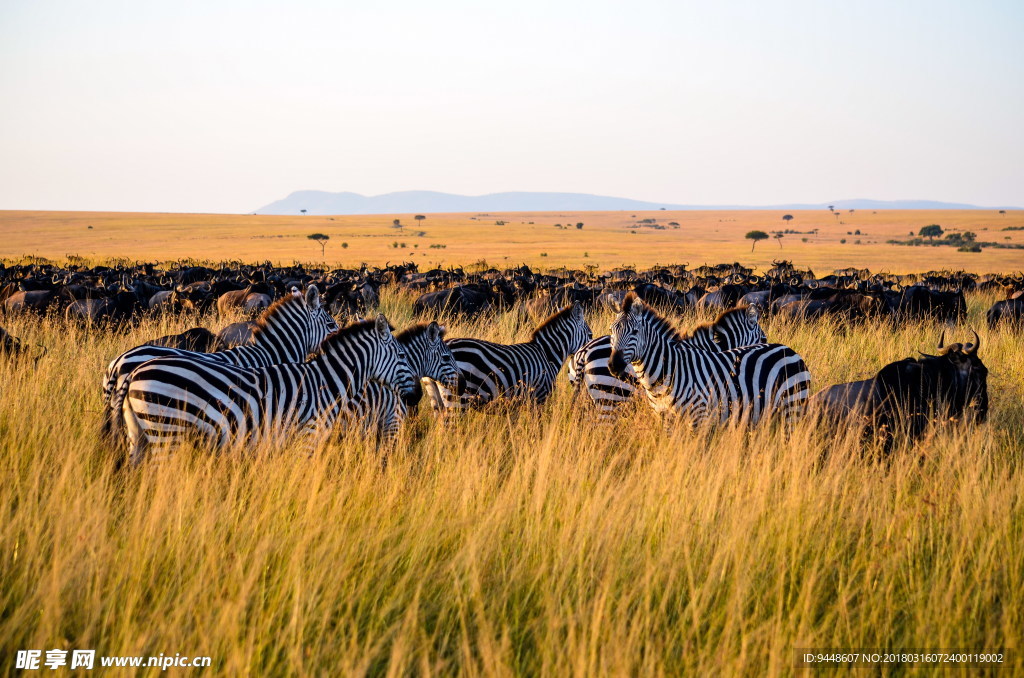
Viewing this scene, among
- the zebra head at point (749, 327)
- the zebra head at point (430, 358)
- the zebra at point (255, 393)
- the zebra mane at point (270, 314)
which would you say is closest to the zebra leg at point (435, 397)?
the zebra head at point (430, 358)

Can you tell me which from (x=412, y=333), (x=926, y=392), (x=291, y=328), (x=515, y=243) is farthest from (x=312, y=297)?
(x=515, y=243)

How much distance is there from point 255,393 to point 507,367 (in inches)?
109

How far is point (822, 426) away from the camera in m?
6.20

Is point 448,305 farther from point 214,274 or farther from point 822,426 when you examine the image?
point 214,274

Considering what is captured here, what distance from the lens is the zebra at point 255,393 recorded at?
4.70 metres

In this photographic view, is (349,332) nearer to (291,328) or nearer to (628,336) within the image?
(291,328)

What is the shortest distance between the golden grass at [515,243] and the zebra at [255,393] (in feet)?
149

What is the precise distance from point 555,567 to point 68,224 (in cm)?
13871

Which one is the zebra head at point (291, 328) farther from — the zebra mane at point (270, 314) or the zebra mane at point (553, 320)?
the zebra mane at point (553, 320)

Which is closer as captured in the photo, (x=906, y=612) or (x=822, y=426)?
(x=906, y=612)

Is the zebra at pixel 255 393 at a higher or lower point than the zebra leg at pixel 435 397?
higher

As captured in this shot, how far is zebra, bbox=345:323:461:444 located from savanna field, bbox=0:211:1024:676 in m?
0.36

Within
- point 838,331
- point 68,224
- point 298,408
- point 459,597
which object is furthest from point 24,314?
point 68,224

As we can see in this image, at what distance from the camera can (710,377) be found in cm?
671
